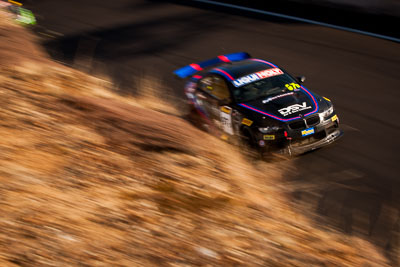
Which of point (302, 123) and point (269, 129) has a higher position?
point (302, 123)

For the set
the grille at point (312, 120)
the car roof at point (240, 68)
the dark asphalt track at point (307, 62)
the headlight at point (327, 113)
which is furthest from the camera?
the car roof at point (240, 68)

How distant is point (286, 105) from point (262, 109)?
437 millimetres

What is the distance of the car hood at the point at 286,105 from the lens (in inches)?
347

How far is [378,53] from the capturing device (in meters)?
14.1

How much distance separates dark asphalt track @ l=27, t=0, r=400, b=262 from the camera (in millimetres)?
7684

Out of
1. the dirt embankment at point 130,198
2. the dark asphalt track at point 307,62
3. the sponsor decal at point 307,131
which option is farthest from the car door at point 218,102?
the dirt embankment at point 130,198

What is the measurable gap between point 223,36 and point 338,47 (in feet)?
12.1

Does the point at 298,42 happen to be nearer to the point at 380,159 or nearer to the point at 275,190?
the point at 380,159

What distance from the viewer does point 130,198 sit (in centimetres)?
527

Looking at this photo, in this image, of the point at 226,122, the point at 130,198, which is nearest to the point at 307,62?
the point at 226,122

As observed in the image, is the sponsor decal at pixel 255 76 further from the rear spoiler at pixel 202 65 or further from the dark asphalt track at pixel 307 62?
the dark asphalt track at pixel 307 62

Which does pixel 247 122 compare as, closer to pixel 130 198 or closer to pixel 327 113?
pixel 327 113

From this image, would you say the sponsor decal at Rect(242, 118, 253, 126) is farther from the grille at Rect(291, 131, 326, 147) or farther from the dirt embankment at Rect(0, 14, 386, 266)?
the dirt embankment at Rect(0, 14, 386, 266)

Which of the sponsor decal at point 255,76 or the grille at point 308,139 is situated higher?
the sponsor decal at point 255,76
